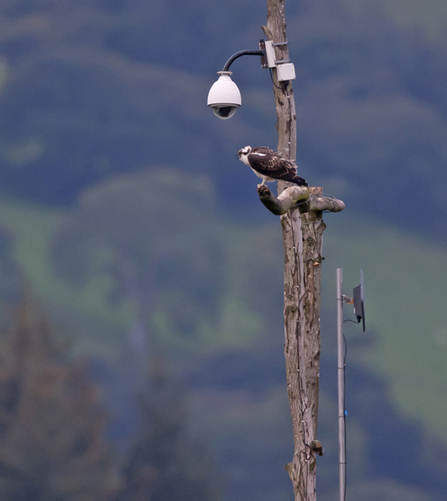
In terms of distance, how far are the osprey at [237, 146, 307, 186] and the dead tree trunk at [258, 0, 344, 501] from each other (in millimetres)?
179

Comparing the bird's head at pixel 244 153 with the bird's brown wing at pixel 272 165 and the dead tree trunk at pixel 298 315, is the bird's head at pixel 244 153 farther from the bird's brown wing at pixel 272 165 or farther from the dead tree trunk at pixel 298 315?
the dead tree trunk at pixel 298 315

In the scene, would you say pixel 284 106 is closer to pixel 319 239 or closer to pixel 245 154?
pixel 245 154

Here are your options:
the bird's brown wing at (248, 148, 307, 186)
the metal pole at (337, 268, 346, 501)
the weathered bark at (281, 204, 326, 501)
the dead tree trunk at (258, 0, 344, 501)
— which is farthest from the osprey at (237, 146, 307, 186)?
the metal pole at (337, 268, 346, 501)

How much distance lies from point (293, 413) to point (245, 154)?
2.17 m

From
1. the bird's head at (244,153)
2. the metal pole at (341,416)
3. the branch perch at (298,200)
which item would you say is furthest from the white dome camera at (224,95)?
the metal pole at (341,416)

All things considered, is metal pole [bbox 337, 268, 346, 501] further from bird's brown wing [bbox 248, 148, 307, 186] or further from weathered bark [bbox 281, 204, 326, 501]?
bird's brown wing [bbox 248, 148, 307, 186]

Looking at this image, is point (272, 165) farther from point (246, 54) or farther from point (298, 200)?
point (246, 54)

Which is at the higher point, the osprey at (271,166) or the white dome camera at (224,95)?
the white dome camera at (224,95)

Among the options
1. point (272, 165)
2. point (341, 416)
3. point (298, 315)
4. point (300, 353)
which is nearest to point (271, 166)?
point (272, 165)

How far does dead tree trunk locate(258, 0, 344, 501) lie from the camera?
5.89m

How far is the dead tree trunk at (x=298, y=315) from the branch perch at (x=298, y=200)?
0.01 meters

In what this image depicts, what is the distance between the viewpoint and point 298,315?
19.4 feet

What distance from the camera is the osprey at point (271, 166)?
5.65 metres

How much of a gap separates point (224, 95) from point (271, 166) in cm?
66
